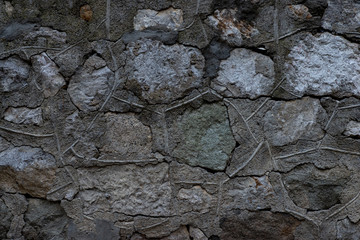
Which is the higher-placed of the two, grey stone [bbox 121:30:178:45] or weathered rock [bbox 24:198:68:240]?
grey stone [bbox 121:30:178:45]

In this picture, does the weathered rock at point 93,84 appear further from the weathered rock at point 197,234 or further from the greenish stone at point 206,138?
the weathered rock at point 197,234

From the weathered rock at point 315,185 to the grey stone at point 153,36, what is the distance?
648 millimetres

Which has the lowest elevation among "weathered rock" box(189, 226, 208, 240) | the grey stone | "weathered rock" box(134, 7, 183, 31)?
"weathered rock" box(189, 226, 208, 240)

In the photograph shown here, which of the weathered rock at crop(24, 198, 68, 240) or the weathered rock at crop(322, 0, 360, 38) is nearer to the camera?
the weathered rock at crop(322, 0, 360, 38)

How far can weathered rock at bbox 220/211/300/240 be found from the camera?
4.39ft

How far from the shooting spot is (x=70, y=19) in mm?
1363

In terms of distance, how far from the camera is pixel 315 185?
1326mm

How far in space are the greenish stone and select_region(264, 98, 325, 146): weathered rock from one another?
0.15 metres

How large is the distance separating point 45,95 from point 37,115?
0.08m

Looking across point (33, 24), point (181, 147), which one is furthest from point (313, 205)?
point (33, 24)

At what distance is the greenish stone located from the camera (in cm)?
135

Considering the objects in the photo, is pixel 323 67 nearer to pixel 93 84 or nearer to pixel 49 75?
pixel 93 84

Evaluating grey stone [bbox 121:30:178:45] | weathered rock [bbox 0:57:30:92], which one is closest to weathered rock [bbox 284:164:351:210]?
grey stone [bbox 121:30:178:45]

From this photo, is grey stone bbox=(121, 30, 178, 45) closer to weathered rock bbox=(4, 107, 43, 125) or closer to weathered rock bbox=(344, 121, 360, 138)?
weathered rock bbox=(4, 107, 43, 125)
